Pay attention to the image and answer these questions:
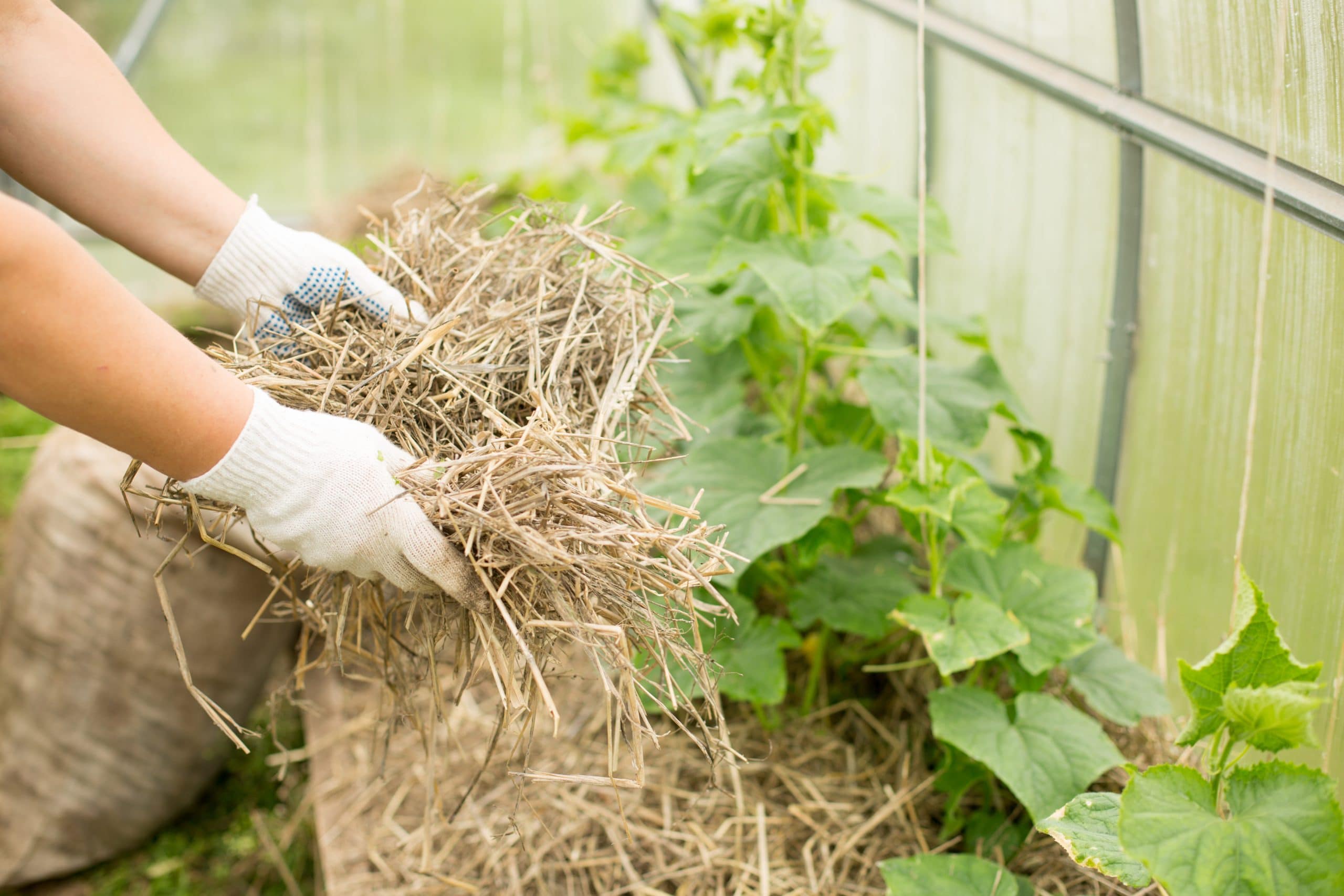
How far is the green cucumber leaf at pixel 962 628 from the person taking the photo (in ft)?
3.99

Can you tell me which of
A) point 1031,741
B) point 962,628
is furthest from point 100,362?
point 1031,741

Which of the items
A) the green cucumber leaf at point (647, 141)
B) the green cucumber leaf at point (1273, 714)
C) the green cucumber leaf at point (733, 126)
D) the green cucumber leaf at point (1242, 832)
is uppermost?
the green cucumber leaf at point (647, 141)

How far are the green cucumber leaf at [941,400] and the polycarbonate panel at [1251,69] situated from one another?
482 mm

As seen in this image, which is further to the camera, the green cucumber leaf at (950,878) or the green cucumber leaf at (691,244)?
the green cucumber leaf at (691,244)

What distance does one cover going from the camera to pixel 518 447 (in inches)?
36.8

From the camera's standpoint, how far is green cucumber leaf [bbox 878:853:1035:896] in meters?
1.17

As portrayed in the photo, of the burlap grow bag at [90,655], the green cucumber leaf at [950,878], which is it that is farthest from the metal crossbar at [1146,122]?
the burlap grow bag at [90,655]

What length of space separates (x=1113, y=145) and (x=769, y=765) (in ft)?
3.78

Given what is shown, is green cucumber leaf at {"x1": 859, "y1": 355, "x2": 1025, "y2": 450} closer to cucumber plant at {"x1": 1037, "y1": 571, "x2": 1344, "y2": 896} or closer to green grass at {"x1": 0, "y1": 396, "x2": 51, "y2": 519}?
cucumber plant at {"x1": 1037, "y1": 571, "x2": 1344, "y2": 896}

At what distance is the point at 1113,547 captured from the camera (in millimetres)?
1730

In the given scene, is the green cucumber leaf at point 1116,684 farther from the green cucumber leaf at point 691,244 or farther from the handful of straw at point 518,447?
the green cucumber leaf at point 691,244

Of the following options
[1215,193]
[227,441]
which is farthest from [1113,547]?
[227,441]

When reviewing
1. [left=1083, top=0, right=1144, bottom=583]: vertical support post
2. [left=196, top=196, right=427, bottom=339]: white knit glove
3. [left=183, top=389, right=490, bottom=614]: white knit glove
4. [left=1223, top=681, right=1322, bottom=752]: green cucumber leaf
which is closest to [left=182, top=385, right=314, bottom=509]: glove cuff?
[left=183, top=389, right=490, bottom=614]: white knit glove

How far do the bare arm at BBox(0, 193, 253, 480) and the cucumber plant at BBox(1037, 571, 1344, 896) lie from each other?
89 cm
